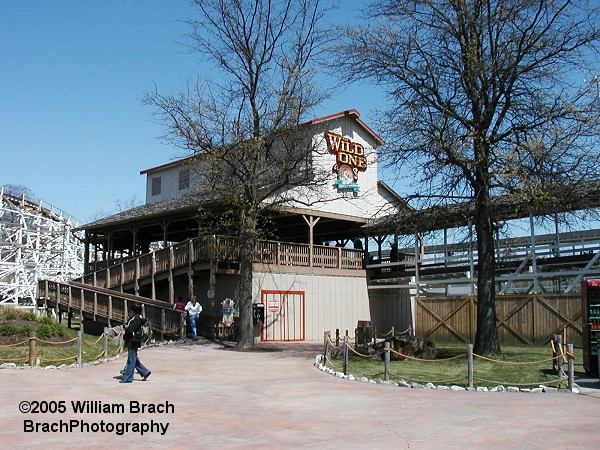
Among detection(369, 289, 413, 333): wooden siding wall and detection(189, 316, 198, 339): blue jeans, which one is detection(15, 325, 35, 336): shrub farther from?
detection(369, 289, 413, 333): wooden siding wall

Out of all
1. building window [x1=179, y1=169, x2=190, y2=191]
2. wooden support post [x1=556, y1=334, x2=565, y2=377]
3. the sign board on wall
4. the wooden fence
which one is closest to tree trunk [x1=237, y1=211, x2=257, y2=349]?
the sign board on wall

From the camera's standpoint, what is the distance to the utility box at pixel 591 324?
14820 mm

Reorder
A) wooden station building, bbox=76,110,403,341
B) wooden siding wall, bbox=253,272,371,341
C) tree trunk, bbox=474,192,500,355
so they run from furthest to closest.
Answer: wooden siding wall, bbox=253,272,371,341 → wooden station building, bbox=76,110,403,341 → tree trunk, bbox=474,192,500,355

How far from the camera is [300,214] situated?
3031 cm

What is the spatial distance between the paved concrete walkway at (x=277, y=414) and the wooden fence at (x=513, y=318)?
10.8m

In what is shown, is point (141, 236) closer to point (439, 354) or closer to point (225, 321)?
point (225, 321)

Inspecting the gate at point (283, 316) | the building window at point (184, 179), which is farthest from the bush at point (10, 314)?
the building window at point (184, 179)

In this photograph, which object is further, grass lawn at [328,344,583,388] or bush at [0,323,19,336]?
bush at [0,323,19,336]

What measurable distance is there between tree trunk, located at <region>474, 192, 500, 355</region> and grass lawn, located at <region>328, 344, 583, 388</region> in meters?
0.57

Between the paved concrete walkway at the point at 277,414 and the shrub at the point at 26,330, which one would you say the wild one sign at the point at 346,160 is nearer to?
the shrub at the point at 26,330

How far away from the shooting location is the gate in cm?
2792

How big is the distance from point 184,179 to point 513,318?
19670mm

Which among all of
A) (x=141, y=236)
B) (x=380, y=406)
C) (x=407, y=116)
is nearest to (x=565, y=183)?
(x=407, y=116)

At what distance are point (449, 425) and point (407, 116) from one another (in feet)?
38.8
